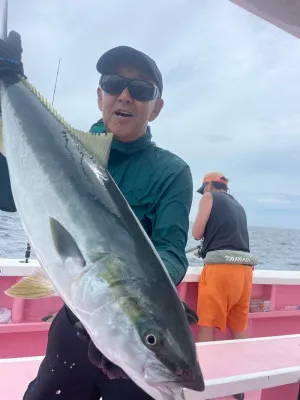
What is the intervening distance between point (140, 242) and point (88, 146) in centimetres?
52

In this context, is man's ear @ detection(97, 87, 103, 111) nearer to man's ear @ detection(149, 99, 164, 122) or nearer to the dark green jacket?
the dark green jacket

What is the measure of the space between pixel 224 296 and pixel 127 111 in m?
3.40

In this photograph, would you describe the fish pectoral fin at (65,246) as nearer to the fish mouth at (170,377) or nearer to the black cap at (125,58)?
the fish mouth at (170,377)

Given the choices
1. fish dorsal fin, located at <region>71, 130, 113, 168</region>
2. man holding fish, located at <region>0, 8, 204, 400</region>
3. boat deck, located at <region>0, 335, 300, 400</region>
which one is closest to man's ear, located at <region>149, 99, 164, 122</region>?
man holding fish, located at <region>0, 8, 204, 400</region>

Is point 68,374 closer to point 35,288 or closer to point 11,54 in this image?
point 35,288

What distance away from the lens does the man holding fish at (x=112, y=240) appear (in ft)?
4.36

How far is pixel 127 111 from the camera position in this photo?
2195 millimetres

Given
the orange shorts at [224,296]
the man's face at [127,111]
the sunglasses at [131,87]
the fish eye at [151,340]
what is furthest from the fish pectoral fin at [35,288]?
the orange shorts at [224,296]

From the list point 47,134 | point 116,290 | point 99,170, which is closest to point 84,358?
point 116,290

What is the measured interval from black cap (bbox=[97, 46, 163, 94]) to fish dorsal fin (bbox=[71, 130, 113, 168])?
0.65 meters

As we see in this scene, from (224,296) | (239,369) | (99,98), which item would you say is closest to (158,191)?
(99,98)

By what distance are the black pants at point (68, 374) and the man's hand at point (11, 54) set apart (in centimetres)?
122

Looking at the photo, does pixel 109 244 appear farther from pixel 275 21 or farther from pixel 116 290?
pixel 275 21

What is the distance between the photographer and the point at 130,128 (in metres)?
2.21
